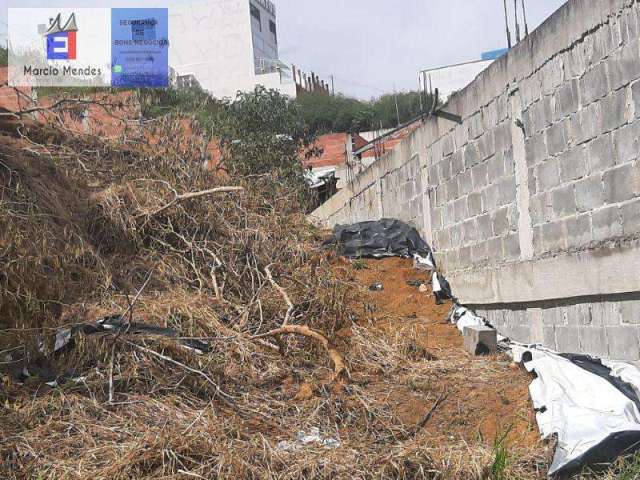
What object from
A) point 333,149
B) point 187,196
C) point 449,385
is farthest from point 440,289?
point 333,149

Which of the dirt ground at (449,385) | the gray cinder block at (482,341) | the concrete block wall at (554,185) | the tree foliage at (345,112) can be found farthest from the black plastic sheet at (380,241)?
the tree foliage at (345,112)

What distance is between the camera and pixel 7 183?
648cm

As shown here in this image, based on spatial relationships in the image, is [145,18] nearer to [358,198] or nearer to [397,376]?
[358,198]

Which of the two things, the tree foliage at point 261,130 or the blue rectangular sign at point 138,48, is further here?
the blue rectangular sign at point 138,48

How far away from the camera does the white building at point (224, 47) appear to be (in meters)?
39.0

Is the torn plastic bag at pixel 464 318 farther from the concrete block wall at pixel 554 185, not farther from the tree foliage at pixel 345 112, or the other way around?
the tree foliage at pixel 345 112

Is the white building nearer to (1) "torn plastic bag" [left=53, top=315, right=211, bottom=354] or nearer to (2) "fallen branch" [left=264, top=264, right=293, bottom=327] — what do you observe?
(2) "fallen branch" [left=264, top=264, right=293, bottom=327]

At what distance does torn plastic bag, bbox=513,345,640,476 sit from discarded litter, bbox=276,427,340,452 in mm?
1276

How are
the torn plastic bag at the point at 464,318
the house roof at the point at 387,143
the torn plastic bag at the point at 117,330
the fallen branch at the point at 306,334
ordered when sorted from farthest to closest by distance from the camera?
the house roof at the point at 387,143 → the torn plastic bag at the point at 464,318 → the fallen branch at the point at 306,334 → the torn plastic bag at the point at 117,330

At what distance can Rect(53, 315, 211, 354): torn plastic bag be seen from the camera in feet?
16.9

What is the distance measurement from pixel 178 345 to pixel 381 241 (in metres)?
3.86

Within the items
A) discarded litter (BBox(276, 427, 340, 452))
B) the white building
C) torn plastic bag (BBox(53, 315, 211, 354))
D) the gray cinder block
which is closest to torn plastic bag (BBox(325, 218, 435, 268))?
the gray cinder block

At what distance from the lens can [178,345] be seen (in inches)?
210

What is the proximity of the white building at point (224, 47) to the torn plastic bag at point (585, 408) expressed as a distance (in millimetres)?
34729
